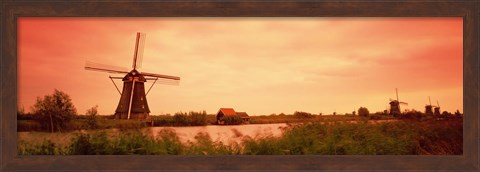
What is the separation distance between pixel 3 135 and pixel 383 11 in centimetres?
334

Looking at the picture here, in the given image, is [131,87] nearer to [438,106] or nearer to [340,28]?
[340,28]

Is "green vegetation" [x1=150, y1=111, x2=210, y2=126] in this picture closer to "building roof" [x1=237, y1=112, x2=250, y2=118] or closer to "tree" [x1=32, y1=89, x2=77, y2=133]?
"building roof" [x1=237, y1=112, x2=250, y2=118]

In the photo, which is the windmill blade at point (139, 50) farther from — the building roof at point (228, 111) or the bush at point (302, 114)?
the bush at point (302, 114)

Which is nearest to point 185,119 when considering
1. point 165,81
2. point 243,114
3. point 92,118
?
point 165,81

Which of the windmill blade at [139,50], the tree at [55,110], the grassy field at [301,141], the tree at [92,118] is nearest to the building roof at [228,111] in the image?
the grassy field at [301,141]

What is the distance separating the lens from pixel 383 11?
4.49 m

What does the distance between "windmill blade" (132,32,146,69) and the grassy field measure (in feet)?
2.04

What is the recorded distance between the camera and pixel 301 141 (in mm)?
4801

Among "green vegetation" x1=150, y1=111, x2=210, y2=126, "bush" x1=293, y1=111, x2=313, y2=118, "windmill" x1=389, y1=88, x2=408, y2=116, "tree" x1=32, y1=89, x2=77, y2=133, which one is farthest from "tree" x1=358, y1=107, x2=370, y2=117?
"tree" x1=32, y1=89, x2=77, y2=133

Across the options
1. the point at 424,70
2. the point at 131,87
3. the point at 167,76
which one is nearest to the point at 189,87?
the point at 167,76

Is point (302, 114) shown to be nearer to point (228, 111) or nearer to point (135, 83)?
point (228, 111)

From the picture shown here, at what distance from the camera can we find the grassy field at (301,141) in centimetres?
477

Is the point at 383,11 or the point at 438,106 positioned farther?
the point at 438,106

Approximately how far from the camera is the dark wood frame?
446 centimetres
